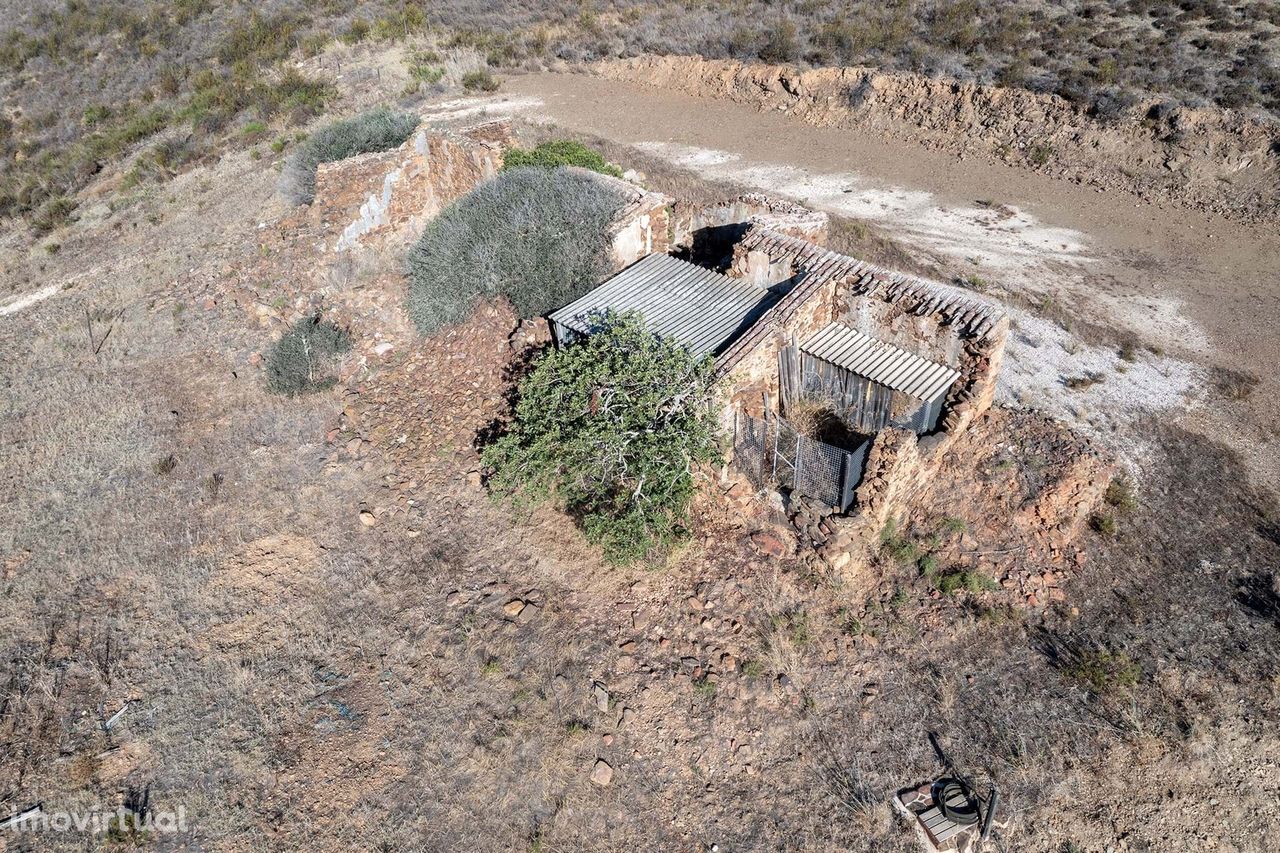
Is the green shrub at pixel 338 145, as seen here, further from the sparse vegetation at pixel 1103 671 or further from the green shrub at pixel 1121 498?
the sparse vegetation at pixel 1103 671

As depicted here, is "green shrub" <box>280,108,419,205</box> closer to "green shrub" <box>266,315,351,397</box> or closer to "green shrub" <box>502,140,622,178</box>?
"green shrub" <box>502,140,622,178</box>

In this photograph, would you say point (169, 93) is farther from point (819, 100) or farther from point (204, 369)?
point (819, 100)

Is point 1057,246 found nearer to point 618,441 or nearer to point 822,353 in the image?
point 822,353

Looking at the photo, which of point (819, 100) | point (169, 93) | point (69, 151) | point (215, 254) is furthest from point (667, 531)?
point (169, 93)

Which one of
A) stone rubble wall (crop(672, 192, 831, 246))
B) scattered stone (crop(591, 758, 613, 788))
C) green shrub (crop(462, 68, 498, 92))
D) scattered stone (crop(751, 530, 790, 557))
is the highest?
green shrub (crop(462, 68, 498, 92))

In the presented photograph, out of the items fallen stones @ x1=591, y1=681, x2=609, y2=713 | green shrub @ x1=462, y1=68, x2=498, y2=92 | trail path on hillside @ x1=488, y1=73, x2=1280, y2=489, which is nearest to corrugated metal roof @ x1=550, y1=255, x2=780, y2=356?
fallen stones @ x1=591, y1=681, x2=609, y2=713

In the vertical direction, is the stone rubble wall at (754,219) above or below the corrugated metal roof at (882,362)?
above

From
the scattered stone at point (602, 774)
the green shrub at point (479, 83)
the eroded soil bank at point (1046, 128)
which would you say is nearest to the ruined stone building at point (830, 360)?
the scattered stone at point (602, 774)
